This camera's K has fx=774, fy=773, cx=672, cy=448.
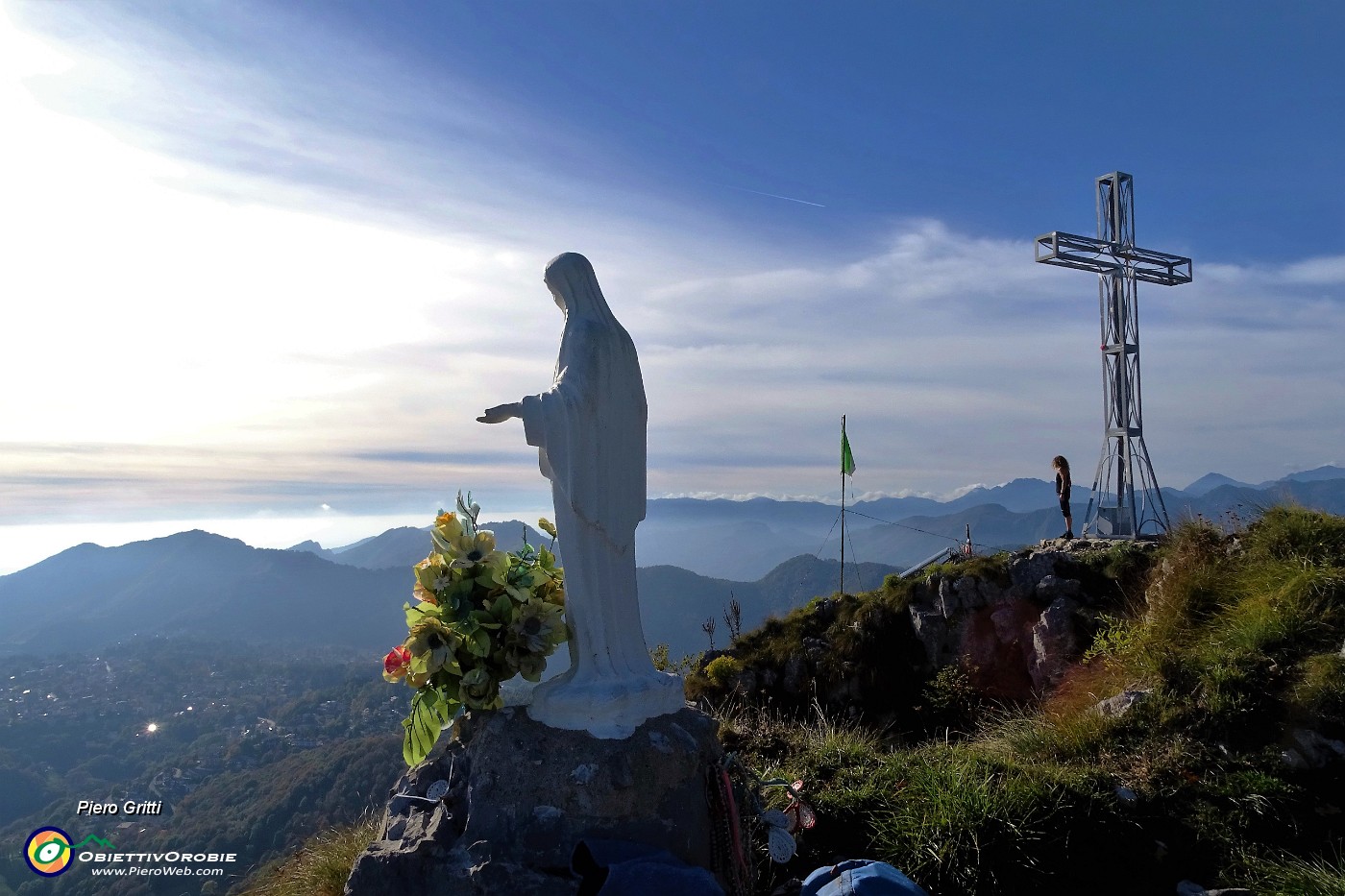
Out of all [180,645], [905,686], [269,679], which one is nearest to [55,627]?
[180,645]

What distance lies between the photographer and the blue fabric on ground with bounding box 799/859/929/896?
10.5 feet

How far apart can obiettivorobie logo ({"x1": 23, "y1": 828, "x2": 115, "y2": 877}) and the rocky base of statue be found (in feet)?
12.4

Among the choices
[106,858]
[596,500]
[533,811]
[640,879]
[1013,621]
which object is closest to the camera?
[640,879]

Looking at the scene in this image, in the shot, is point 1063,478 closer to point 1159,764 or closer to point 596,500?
point 1159,764

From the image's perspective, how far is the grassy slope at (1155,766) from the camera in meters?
6.00

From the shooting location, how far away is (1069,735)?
796cm

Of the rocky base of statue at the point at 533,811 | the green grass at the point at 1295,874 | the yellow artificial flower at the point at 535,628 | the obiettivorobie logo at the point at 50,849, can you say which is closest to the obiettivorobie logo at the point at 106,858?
the obiettivorobie logo at the point at 50,849

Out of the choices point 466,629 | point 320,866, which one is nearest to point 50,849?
point 320,866

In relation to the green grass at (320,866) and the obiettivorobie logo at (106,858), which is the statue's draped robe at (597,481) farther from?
the obiettivorobie logo at (106,858)

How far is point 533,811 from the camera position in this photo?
4.27 m

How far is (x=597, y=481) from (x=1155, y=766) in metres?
6.20

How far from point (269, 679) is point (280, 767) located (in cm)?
4931

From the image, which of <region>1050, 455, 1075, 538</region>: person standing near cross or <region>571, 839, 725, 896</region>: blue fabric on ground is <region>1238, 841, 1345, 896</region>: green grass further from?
<region>1050, 455, 1075, 538</region>: person standing near cross

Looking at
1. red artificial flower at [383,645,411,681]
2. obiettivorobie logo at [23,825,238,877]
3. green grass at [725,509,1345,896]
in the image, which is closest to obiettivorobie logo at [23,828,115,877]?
obiettivorobie logo at [23,825,238,877]
